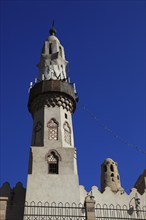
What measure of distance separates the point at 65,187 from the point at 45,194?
103 centimetres

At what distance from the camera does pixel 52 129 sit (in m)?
18.2

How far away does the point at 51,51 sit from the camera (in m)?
22.4

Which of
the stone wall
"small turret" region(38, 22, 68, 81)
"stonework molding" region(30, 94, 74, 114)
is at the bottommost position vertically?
the stone wall

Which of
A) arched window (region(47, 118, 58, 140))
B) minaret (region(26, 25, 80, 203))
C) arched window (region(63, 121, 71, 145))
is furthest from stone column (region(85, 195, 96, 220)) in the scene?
arched window (region(63, 121, 71, 145))

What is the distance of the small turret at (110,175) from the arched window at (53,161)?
8.23m

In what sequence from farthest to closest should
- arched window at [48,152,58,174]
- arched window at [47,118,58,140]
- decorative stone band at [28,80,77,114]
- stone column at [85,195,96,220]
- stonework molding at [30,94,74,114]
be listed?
decorative stone band at [28,80,77,114]
stonework molding at [30,94,74,114]
arched window at [47,118,58,140]
arched window at [48,152,58,174]
stone column at [85,195,96,220]

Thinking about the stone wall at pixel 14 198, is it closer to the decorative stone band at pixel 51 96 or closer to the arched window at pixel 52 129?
the arched window at pixel 52 129

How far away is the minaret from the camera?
613 inches

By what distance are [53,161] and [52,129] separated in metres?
2.12

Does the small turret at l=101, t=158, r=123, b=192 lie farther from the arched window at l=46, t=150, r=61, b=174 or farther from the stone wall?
the stone wall

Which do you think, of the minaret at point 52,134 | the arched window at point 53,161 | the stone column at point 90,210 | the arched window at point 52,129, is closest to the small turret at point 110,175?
the minaret at point 52,134

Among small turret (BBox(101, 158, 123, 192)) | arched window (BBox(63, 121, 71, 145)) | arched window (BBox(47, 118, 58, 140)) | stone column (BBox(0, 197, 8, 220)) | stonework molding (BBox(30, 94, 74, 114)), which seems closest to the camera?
stone column (BBox(0, 197, 8, 220))

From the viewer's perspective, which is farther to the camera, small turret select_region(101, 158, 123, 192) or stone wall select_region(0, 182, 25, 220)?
small turret select_region(101, 158, 123, 192)

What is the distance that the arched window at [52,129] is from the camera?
17.9 metres
